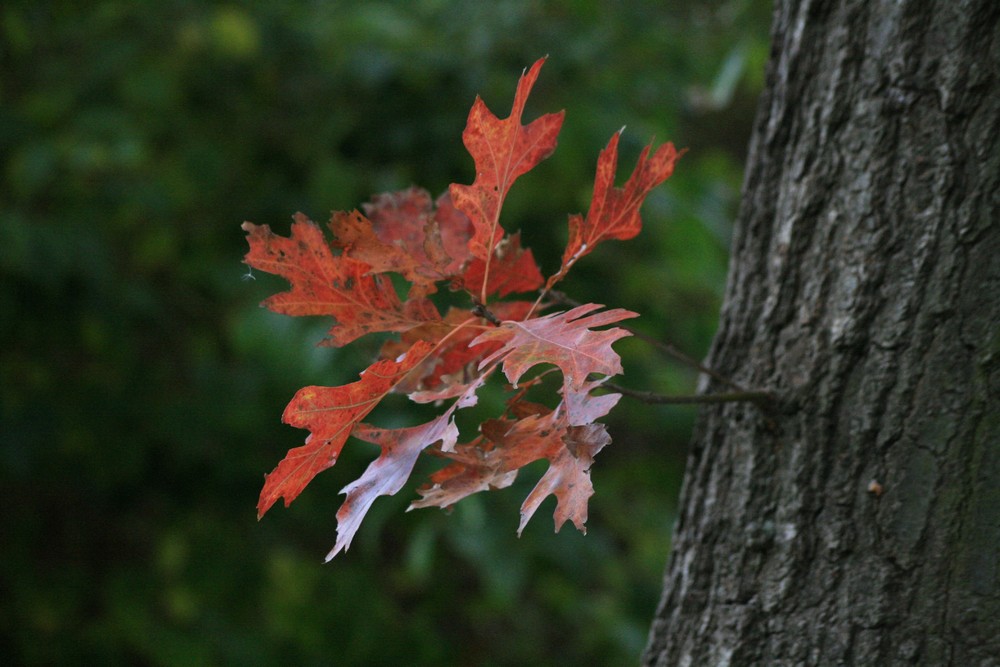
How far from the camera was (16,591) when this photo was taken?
235 centimetres

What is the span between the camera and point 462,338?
0.74 m

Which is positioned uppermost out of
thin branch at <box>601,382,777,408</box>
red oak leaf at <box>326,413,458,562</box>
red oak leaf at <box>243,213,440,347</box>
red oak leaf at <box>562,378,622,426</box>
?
red oak leaf at <box>243,213,440,347</box>

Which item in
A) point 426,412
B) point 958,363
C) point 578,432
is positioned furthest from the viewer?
point 426,412

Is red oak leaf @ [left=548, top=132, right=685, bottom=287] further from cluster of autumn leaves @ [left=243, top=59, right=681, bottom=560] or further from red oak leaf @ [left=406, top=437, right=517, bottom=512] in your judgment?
red oak leaf @ [left=406, top=437, right=517, bottom=512]

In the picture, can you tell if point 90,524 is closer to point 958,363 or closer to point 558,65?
point 558,65

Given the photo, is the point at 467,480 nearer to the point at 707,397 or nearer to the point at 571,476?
the point at 571,476

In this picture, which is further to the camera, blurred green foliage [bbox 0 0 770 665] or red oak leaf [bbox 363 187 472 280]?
blurred green foliage [bbox 0 0 770 665]

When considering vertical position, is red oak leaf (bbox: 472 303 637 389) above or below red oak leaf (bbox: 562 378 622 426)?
above

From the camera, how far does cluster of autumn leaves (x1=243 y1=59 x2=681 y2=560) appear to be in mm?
590

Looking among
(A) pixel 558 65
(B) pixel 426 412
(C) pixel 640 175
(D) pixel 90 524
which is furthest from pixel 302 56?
(C) pixel 640 175

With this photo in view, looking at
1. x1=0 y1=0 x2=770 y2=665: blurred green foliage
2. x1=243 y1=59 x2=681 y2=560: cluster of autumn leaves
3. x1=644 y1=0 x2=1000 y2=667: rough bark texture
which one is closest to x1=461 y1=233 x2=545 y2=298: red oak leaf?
x1=243 y1=59 x2=681 y2=560: cluster of autumn leaves

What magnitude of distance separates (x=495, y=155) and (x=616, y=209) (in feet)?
0.35

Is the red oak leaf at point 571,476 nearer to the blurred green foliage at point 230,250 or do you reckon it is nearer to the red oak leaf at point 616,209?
the red oak leaf at point 616,209

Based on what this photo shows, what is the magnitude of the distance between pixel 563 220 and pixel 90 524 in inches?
68.7
